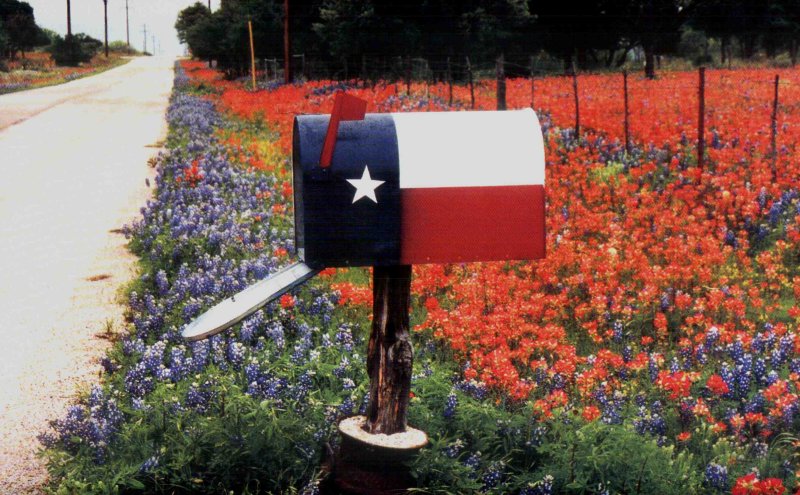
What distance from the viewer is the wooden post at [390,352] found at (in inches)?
147

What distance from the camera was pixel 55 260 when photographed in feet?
30.6

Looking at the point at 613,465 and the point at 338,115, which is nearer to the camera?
the point at 338,115

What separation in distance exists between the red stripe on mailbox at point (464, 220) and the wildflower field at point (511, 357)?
1.16m

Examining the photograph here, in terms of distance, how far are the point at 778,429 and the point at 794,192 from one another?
5.96 metres

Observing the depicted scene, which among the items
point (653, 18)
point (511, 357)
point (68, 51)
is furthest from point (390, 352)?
point (68, 51)

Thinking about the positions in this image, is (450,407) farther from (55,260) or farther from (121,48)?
(121,48)

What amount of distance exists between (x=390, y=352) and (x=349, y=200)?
0.78 meters

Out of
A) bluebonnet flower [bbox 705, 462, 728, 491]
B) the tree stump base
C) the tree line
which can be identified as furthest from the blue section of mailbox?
the tree line

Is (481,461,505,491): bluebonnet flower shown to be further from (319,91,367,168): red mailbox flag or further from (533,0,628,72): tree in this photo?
(533,0,628,72): tree

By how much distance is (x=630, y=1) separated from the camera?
40.2 meters

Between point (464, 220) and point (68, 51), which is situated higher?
point (68, 51)

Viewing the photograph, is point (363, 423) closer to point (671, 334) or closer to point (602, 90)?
point (671, 334)

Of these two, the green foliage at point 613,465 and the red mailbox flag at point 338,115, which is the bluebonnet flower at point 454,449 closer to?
the green foliage at point 613,465

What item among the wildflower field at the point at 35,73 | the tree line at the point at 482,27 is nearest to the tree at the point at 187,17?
the wildflower field at the point at 35,73
